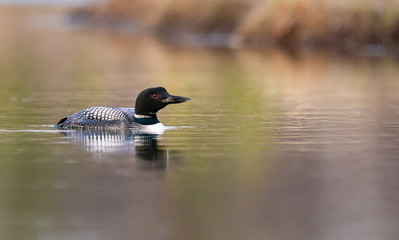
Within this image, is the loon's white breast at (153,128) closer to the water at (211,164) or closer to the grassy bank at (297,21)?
the water at (211,164)

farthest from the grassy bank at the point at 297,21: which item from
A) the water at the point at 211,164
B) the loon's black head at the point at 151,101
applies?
the loon's black head at the point at 151,101

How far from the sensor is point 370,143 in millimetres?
10367

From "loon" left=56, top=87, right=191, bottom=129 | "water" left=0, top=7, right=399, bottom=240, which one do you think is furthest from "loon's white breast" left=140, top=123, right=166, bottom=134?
"water" left=0, top=7, right=399, bottom=240

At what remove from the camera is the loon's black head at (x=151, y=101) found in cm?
1137

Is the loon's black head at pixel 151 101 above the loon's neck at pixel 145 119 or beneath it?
above

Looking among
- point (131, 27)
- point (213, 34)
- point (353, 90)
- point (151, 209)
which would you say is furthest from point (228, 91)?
point (131, 27)

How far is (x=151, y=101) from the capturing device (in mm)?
11367

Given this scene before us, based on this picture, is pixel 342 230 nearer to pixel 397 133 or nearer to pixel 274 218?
pixel 274 218

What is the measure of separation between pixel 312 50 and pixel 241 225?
2314cm

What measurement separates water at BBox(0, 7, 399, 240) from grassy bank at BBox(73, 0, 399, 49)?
9564 mm

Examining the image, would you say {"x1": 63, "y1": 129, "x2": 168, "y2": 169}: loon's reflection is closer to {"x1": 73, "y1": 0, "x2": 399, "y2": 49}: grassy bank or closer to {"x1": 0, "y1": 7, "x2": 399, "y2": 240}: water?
{"x1": 0, "y1": 7, "x2": 399, "y2": 240}: water

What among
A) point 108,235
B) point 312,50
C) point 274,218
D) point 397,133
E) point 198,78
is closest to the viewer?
point 108,235

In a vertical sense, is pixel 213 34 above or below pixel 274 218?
above

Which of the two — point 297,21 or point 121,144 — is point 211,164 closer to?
point 121,144
